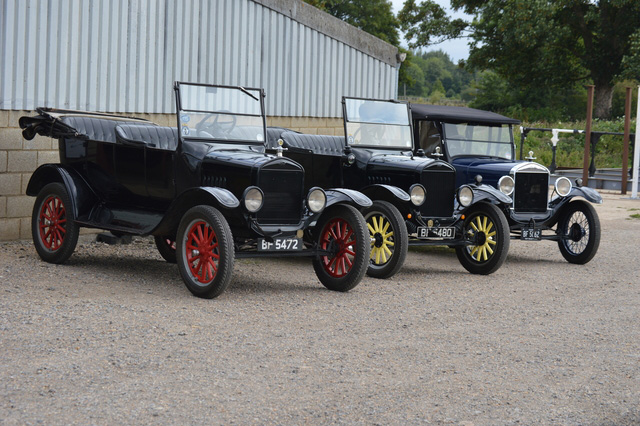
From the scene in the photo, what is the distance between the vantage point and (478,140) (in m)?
12.1

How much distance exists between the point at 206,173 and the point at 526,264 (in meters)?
4.58

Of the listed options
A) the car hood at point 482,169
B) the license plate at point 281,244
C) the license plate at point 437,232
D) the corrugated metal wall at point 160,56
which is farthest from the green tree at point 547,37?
the license plate at point 281,244

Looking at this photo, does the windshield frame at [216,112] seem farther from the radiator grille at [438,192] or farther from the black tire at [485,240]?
the black tire at [485,240]

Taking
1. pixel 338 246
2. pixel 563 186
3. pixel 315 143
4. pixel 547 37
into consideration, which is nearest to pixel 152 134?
pixel 315 143

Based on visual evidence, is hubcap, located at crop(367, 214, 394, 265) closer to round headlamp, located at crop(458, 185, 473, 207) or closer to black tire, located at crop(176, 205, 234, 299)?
round headlamp, located at crop(458, 185, 473, 207)

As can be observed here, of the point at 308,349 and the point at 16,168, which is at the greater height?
the point at 16,168

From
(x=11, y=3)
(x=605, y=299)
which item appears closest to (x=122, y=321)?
(x=605, y=299)

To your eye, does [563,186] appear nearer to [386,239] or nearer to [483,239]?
[483,239]

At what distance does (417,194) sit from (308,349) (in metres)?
4.04

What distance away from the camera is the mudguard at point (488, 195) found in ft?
32.3

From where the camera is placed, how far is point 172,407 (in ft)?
14.5

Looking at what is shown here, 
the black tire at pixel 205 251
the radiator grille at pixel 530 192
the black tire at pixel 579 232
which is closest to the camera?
the black tire at pixel 205 251

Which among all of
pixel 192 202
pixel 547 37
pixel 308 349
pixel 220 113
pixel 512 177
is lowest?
pixel 308 349

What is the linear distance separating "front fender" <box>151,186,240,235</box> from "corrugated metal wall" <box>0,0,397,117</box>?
129 inches
